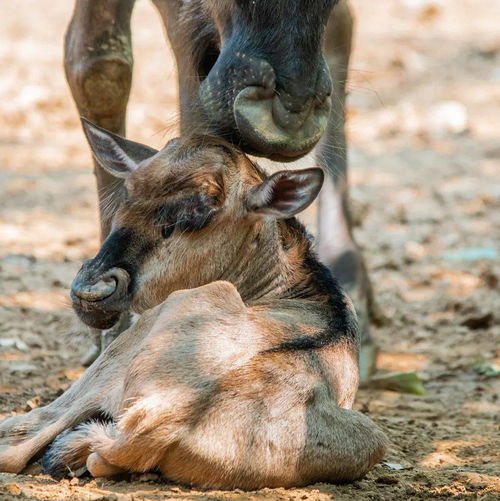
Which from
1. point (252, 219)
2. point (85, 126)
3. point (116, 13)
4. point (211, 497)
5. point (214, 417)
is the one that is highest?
point (116, 13)

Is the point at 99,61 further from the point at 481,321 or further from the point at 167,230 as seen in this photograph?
the point at 481,321

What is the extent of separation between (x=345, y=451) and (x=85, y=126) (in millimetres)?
1841

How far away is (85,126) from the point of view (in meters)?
4.86

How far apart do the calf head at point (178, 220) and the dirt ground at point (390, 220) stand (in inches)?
16.7

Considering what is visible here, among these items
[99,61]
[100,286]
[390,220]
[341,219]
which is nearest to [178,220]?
[100,286]

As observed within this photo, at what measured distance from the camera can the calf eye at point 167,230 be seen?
443 cm

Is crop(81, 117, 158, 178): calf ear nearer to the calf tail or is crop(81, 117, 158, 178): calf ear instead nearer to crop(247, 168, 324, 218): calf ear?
crop(247, 168, 324, 218): calf ear

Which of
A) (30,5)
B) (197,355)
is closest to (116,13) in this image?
(197,355)

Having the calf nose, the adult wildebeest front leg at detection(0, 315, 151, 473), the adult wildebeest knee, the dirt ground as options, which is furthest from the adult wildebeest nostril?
the adult wildebeest knee

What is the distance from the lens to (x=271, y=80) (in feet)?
14.3

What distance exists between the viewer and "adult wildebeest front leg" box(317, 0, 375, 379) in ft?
20.4

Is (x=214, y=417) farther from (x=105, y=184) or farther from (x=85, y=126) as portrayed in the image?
(x=105, y=184)

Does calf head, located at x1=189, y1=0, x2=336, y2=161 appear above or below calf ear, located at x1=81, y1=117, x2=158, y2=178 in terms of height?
above

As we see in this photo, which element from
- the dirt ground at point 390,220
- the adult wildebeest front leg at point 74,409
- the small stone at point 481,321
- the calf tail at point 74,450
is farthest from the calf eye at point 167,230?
the small stone at point 481,321
